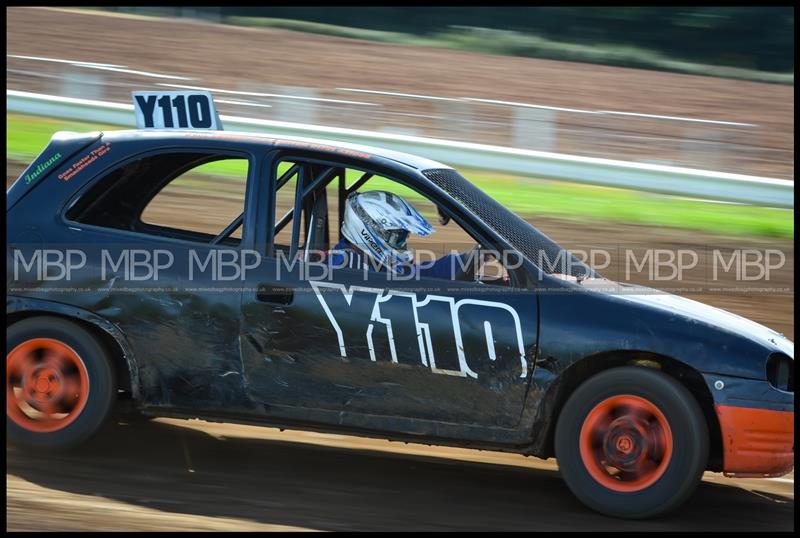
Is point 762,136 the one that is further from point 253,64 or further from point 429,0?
point 429,0

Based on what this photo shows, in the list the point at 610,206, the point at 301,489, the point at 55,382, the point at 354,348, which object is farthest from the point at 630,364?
the point at 610,206

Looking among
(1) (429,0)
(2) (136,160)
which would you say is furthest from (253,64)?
(2) (136,160)

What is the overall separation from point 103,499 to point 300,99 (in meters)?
10.7

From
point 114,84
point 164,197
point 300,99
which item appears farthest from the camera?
point 114,84

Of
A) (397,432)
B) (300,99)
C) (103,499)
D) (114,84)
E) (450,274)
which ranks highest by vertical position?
(114,84)

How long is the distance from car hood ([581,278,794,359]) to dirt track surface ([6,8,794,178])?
9413 millimetres

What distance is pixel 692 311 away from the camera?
210 inches

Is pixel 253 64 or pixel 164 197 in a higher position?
pixel 253 64

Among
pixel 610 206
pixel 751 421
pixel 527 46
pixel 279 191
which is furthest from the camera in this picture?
pixel 527 46

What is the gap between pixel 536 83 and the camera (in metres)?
24.6

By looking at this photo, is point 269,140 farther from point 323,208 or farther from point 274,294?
point 274,294

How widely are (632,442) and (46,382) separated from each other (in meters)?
2.87

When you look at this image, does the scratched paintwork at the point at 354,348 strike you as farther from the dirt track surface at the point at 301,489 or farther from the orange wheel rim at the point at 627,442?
the dirt track surface at the point at 301,489

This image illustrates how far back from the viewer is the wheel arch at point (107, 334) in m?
5.44
